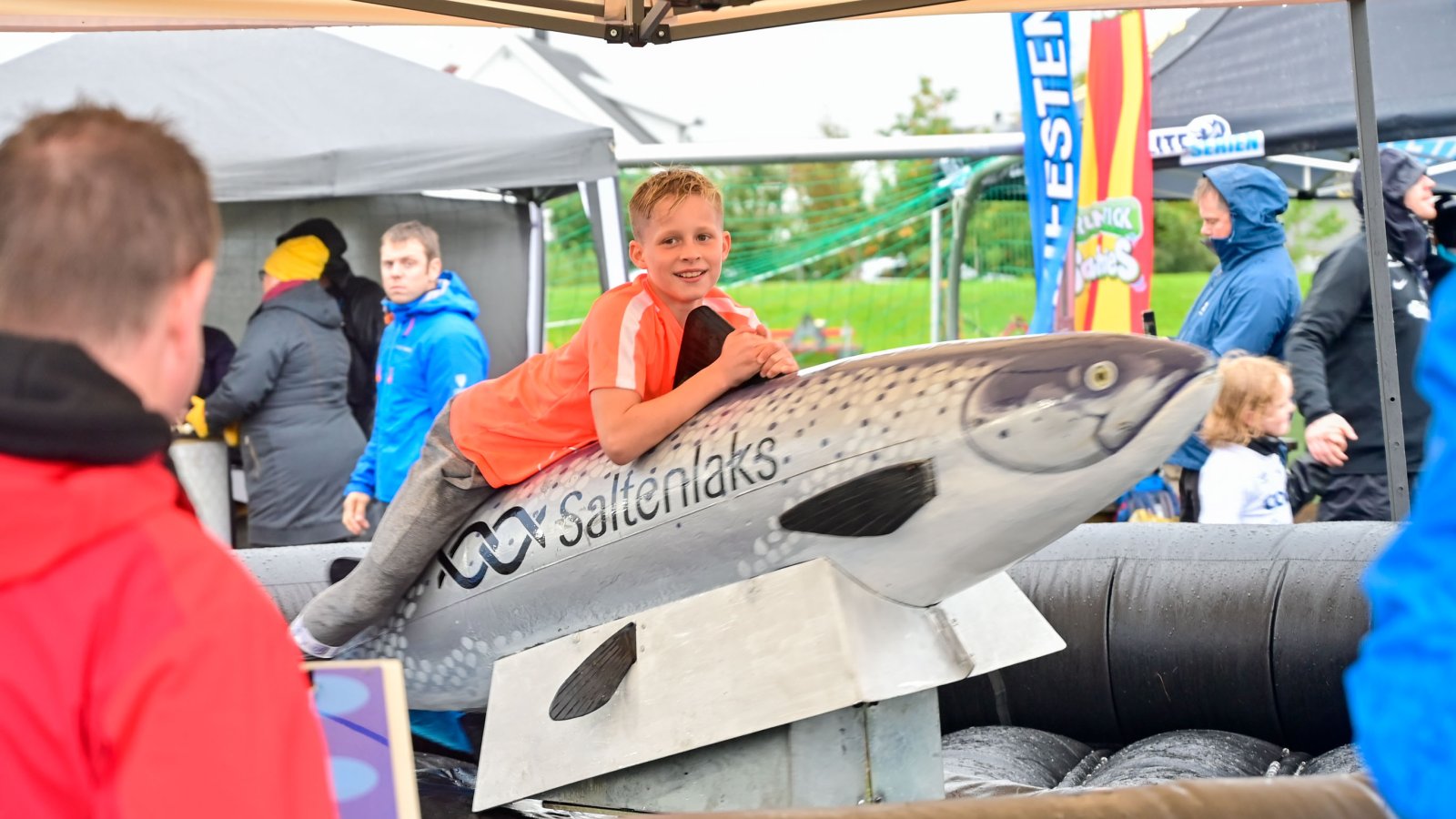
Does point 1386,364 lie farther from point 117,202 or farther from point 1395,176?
point 117,202

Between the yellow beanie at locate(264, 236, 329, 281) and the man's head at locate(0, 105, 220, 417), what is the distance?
17.0 feet

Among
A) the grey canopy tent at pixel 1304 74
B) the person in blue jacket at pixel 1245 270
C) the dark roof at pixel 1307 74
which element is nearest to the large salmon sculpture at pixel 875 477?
the person in blue jacket at pixel 1245 270

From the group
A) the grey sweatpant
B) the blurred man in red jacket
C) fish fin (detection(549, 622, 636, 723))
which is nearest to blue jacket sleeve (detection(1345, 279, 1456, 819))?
the blurred man in red jacket

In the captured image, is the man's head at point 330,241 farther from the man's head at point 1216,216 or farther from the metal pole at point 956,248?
the metal pole at point 956,248

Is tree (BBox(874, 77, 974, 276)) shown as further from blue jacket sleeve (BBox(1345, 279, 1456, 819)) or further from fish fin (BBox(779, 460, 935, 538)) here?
blue jacket sleeve (BBox(1345, 279, 1456, 819))

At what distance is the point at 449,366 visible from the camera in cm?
511

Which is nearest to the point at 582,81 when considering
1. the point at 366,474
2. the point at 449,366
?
the point at 449,366

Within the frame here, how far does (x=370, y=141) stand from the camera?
21.7 ft

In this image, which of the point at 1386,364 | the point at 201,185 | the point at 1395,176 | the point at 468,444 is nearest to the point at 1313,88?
the point at 1395,176

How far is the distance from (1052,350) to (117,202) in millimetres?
1602

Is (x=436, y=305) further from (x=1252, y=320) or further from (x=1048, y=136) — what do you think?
(x=1048, y=136)

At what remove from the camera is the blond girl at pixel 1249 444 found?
4293mm

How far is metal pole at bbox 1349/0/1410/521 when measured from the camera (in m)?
A: 3.62

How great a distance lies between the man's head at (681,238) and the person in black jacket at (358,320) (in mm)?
3853
